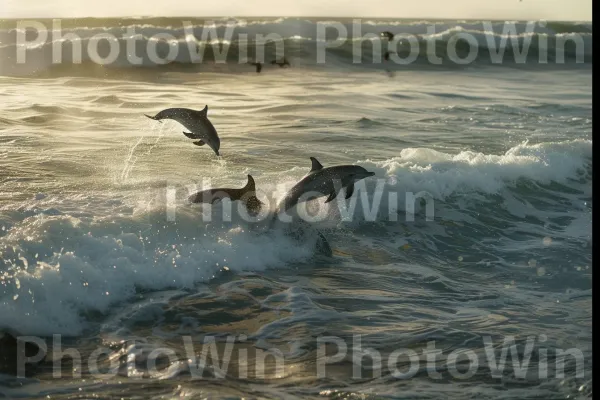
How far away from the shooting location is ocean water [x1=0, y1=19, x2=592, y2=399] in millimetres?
5457

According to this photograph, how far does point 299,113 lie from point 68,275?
37.0 ft

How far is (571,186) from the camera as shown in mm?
12430

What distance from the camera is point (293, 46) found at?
121ft

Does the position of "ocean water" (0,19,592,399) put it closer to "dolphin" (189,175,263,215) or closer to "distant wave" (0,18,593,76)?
"dolphin" (189,175,263,215)

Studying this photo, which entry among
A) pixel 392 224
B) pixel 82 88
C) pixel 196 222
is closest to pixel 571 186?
pixel 392 224

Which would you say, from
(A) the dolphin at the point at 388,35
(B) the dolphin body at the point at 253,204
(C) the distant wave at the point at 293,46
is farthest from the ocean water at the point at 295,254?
(A) the dolphin at the point at 388,35

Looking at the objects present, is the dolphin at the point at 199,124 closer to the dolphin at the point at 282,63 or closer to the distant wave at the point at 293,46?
the distant wave at the point at 293,46

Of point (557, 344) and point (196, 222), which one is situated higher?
point (196, 222)

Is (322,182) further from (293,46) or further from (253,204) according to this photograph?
(293,46)

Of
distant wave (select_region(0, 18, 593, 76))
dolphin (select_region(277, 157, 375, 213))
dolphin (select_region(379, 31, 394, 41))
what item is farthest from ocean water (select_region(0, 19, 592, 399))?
dolphin (select_region(379, 31, 394, 41))

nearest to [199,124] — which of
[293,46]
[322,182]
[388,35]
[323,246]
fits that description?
[322,182]

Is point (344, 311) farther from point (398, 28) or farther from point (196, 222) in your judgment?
point (398, 28)

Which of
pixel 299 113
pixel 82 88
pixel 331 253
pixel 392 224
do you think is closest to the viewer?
pixel 331 253

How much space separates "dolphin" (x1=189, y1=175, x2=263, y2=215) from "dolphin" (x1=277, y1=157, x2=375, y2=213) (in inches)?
11.4
